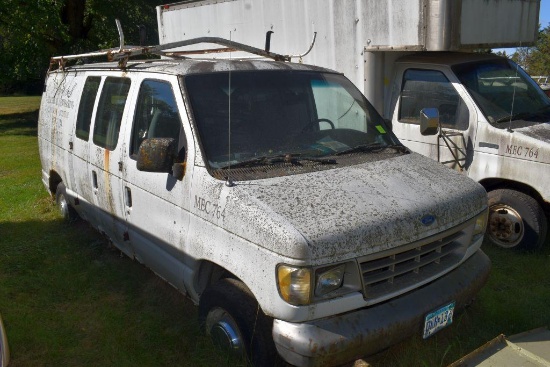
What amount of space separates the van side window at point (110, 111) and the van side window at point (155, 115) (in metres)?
0.30

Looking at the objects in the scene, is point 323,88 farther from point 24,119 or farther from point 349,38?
point 24,119

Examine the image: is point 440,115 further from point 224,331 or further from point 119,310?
point 119,310

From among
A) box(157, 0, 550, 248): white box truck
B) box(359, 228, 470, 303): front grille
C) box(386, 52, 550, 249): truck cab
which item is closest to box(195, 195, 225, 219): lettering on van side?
box(359, 228, 470, 303): front grille

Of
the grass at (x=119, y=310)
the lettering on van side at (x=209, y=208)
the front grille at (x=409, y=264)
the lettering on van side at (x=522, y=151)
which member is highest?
the lettering on van side at (x=209, y=208)

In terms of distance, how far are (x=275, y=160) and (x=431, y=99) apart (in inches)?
121

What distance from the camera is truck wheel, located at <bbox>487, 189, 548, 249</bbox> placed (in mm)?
5492

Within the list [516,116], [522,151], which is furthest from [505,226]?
[516,116]

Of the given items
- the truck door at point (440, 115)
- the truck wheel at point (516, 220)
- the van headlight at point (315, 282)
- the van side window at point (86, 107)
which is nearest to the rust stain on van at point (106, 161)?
the van side window at point (86, 107)

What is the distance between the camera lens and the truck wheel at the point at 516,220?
5.49 metres

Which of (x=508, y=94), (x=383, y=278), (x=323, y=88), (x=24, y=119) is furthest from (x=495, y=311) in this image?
(x=24, y=119)

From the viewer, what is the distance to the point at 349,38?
21.6ft

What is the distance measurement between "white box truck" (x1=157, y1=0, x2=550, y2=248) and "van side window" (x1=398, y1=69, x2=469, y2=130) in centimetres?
1

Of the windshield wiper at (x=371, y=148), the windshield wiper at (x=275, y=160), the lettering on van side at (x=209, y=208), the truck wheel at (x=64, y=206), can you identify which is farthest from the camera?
the truck wheel at (x=64, y=206)

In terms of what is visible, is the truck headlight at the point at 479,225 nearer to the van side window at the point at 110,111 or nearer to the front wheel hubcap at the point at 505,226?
the front wheel hubcap at the point at 505,226
